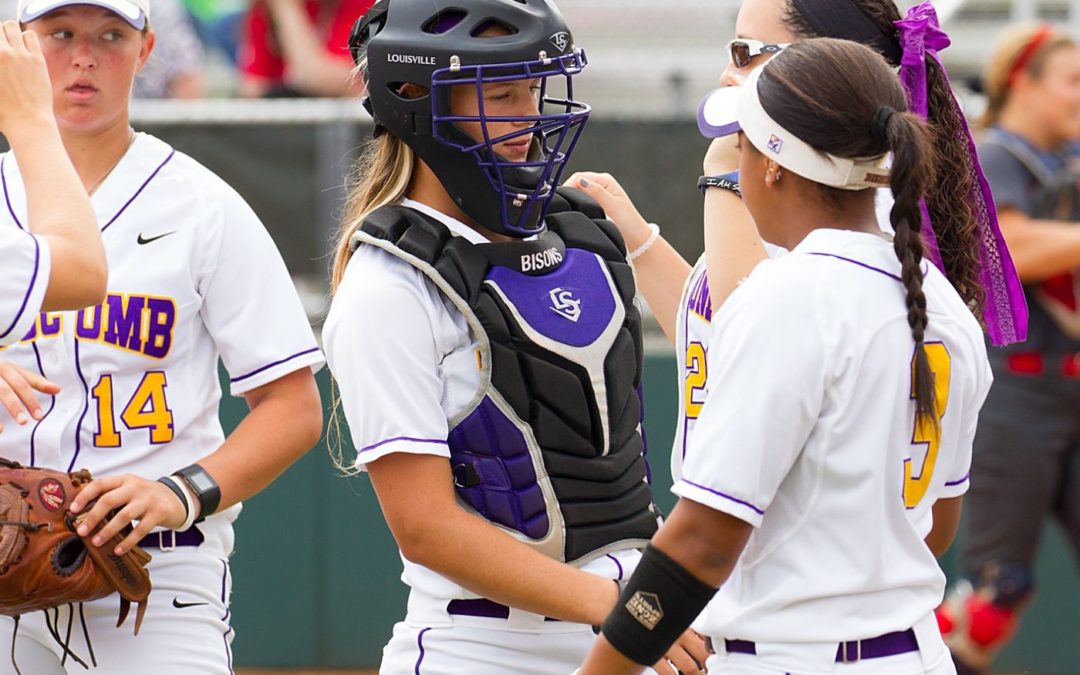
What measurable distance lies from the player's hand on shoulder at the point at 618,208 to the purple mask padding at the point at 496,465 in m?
0.73

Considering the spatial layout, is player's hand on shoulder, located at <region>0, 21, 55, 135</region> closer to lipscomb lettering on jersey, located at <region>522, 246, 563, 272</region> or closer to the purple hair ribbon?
lipscomb lettering on jersey, located at <region>522, 246, 563, 272</region>

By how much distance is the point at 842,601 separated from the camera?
7.72 ft

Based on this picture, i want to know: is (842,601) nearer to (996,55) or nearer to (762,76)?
(762,76)

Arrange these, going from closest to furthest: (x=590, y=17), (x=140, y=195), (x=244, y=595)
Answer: (x=140, y=195) < (x=244, y=595) < (x=590, y=17)

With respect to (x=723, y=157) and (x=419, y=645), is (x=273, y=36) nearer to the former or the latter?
(x=723, y=157)

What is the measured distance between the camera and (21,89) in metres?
2.65

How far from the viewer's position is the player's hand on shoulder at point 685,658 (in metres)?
2.72

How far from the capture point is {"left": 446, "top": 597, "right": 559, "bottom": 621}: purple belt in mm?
2848

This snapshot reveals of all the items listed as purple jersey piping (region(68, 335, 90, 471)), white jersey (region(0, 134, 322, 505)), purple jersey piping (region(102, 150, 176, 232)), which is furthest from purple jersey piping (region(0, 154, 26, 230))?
purple jersey piping (region(68, 335, 90, 471))

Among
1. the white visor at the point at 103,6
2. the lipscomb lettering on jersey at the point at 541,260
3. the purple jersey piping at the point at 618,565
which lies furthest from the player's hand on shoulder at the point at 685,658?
the white visor at the point at 103,6

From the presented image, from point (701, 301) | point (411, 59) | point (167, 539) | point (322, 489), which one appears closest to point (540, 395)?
point (701, 301)

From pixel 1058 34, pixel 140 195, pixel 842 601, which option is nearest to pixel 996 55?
pixel 1058 34

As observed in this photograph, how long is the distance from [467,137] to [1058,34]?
3942mm

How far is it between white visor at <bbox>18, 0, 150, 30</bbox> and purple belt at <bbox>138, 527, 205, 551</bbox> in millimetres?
1104
